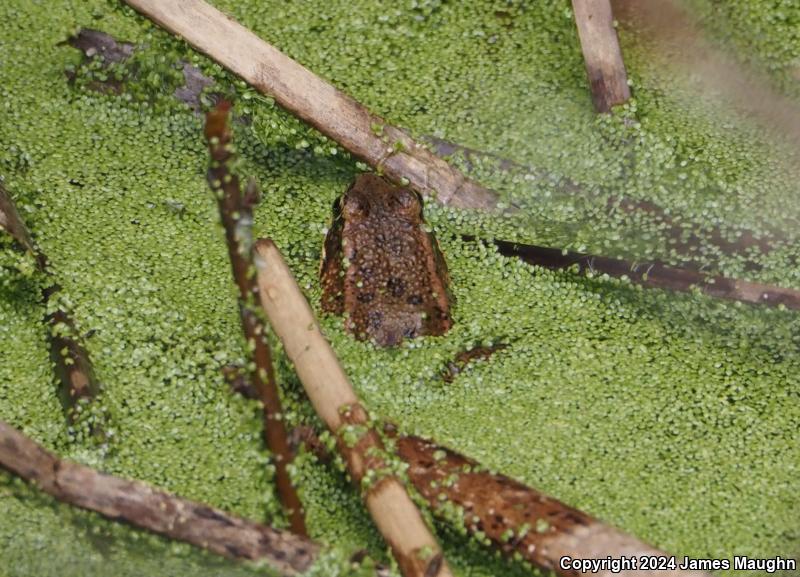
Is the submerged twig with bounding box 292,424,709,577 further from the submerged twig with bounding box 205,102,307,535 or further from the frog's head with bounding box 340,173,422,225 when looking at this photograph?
the frog's head with bounding box 340,173,422,225

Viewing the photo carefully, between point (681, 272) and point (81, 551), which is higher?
point (681, 272)

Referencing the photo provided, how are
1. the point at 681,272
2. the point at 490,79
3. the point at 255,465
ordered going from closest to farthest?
the point at 255,465 < the point at 681,272 < the point at 490,79

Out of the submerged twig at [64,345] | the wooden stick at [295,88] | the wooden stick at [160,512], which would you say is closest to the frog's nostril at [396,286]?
the wooden stick at [295,88]

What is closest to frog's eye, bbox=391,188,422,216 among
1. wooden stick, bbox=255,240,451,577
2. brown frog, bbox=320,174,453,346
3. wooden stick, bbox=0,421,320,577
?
brown frog, bbox=320,174,453,346

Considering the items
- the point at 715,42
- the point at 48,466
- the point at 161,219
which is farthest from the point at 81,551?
the point at 715,42

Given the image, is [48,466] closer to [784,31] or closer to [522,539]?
[522,539]
